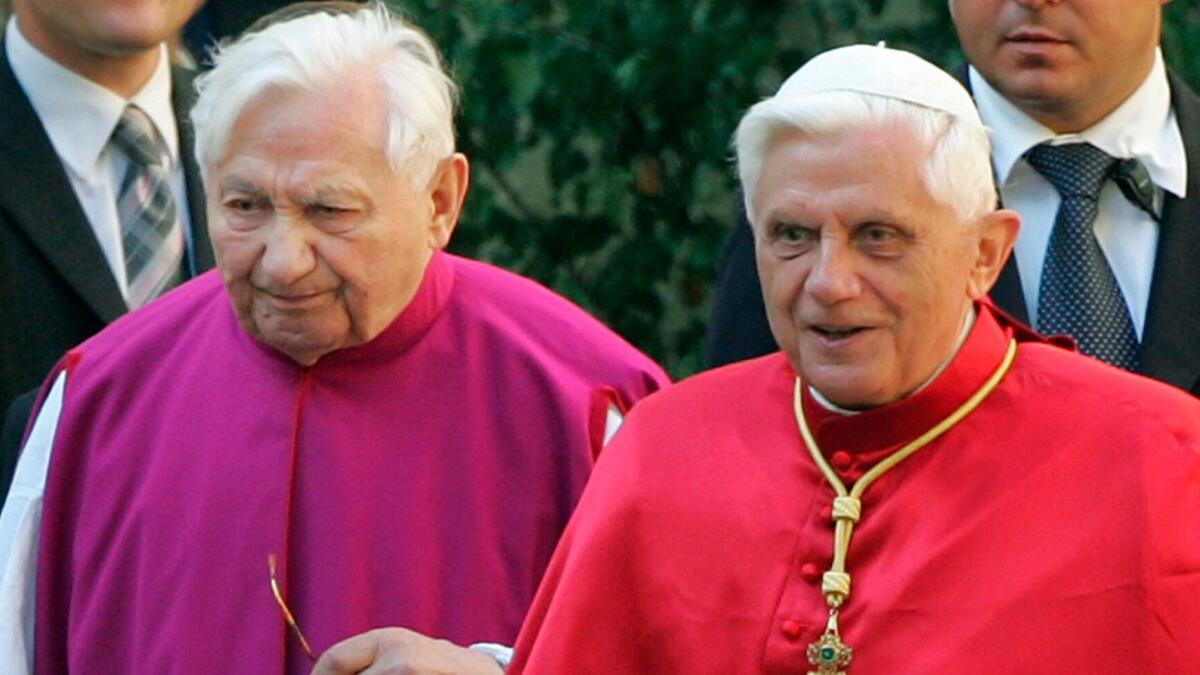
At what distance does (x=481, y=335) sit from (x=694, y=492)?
0.75 metres

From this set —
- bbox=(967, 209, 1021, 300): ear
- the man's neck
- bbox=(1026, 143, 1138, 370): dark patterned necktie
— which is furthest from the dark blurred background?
bbox=(967, 209, 1021, 300): ear

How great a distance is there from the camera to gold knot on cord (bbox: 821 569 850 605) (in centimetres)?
420

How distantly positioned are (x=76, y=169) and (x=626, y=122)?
1460 millimetres

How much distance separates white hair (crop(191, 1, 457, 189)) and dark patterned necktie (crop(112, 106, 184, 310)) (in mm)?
1046

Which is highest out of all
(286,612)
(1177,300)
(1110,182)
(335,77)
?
(335,77)

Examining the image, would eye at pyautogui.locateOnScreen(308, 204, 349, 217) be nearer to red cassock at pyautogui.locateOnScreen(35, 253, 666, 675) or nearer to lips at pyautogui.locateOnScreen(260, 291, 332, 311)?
lips at pyautogui.locateOnScreen(260, 291, 332, 311)

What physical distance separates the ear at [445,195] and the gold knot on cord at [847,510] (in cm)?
94

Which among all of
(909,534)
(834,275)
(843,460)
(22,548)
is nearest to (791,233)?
(834,275)

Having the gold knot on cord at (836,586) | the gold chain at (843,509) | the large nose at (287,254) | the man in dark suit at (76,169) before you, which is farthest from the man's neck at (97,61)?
the gold knot on cord at (836,586)

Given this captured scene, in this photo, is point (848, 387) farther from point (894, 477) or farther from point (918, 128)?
point (918, 128)

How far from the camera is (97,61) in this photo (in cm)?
605

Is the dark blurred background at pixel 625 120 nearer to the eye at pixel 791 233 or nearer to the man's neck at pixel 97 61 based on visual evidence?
the man's neck at pixel 97 61

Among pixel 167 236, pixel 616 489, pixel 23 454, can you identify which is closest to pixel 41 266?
pixel 167 236

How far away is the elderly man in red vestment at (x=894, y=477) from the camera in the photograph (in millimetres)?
4043
